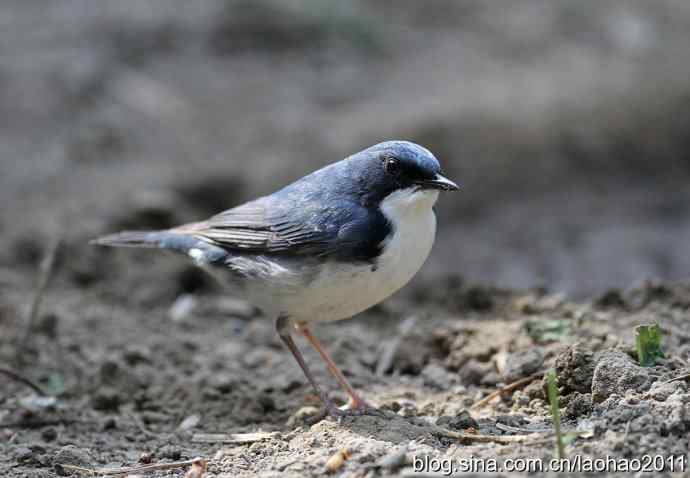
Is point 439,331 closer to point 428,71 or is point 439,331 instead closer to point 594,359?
point 594,359

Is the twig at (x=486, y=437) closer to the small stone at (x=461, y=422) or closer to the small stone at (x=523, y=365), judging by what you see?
the small stone at (x=461, y=422)

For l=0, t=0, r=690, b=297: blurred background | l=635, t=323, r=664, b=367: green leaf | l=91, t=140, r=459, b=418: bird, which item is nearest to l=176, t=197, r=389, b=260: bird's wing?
l=91, t=140, r=459, b=418: bird

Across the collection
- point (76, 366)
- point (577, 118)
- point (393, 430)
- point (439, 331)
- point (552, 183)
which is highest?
point (577, 118)

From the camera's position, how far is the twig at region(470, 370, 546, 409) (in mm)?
5754

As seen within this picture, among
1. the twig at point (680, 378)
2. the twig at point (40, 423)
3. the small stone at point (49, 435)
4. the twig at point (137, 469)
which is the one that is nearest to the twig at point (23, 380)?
the twig at point (40, 423)

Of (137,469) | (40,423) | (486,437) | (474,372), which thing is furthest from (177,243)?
(486,437)

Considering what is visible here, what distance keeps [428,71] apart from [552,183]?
280 cm

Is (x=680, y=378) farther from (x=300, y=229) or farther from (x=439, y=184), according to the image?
(x=300, y=229)

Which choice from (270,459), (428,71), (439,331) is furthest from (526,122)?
(270,459)

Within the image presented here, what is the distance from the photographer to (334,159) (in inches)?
380

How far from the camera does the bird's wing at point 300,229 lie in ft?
18.2

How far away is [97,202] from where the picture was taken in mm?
9438

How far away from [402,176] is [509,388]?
1479 millimetres

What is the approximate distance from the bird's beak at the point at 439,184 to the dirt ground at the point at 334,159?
116cm
